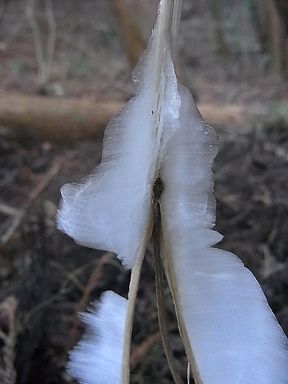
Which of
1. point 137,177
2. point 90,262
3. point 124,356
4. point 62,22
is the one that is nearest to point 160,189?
point 137,177

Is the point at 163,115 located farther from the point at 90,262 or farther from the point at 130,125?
the point at 90,262

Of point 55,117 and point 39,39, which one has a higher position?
point 39,39

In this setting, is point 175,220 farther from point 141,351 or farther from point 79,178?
point 141,351

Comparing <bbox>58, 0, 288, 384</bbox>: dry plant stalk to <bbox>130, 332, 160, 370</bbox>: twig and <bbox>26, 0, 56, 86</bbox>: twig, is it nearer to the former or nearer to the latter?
<bbox>130, 332, 160, 370</bbox>: twig

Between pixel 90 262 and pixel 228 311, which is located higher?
pixel 228 311

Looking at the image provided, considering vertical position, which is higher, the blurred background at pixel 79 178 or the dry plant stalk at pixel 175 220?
the dry plant stalk at pixel 175 220

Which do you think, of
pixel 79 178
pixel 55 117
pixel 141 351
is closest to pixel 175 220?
pixel 79 178

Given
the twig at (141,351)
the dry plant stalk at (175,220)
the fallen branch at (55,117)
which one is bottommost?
the twig at (141,351)

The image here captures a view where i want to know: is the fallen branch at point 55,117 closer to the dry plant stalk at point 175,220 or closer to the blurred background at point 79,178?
the blurred background at point 79,178

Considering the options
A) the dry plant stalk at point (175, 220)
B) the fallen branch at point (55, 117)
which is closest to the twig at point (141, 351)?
the dry plant stalk at point (175, 220)
